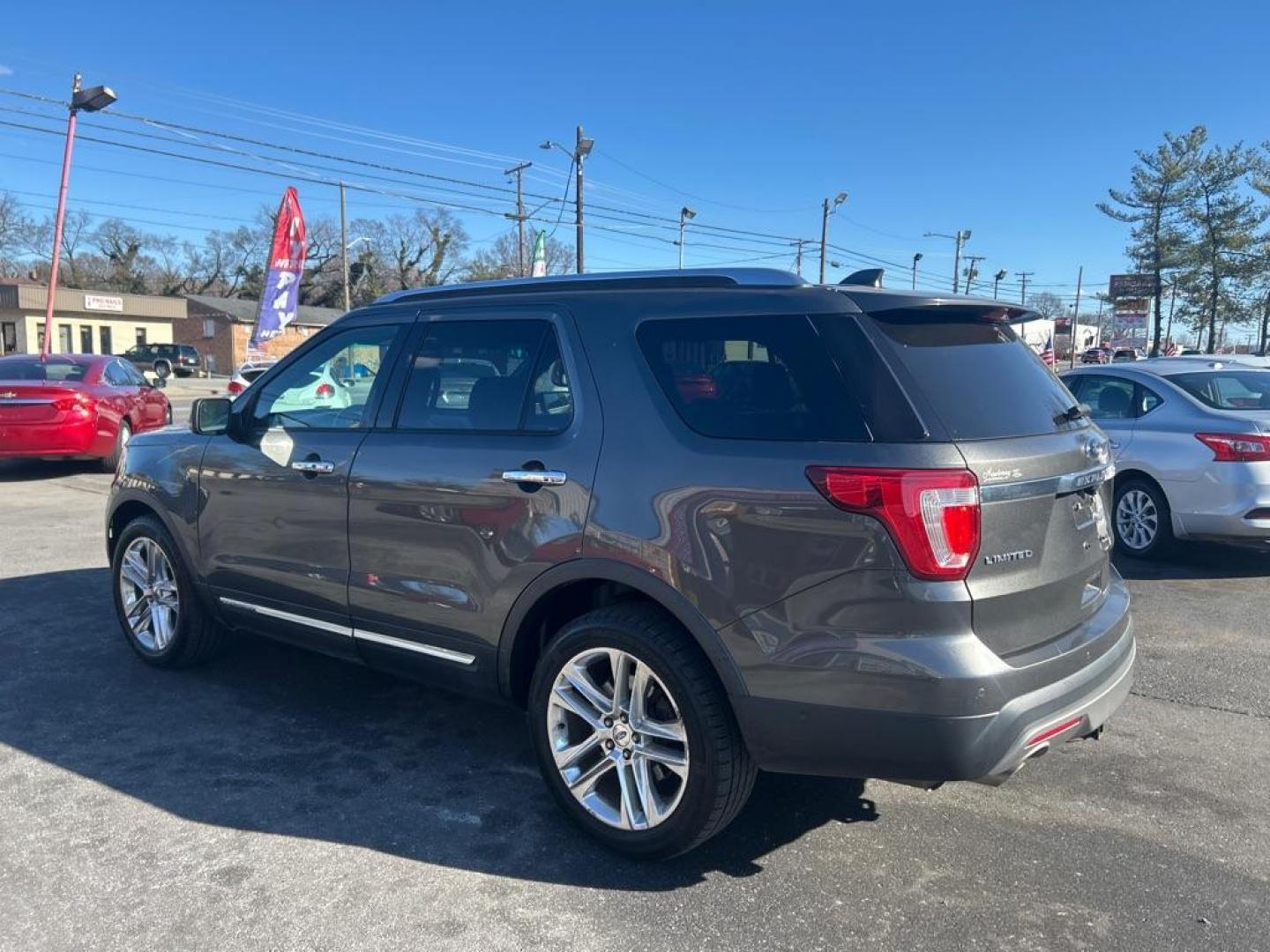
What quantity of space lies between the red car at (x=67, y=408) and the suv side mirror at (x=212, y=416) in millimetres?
7030

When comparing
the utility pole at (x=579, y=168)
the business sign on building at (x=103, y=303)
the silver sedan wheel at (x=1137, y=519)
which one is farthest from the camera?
the business sign on building at (x=103, y=303)

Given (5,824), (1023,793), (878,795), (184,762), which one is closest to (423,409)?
(184,762)

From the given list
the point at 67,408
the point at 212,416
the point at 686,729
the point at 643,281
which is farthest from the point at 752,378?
the point at 67,408

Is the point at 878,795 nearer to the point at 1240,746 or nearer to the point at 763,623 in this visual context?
the point at 763,623

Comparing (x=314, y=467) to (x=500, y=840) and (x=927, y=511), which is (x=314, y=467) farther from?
(x=927, y=511)

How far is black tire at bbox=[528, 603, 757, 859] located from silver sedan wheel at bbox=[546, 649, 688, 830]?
0.11 ft

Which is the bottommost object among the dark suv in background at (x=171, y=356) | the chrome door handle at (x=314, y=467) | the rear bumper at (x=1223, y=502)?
the rear bumper at (x=1223, y=502)

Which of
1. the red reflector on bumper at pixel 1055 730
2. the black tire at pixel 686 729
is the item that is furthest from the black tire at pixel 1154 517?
the black tire at pixel 686 729

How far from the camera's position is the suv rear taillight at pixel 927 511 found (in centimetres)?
254

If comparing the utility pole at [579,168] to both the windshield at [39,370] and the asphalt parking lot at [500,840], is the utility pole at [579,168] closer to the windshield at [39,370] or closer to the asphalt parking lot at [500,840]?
the windshield at [39,370]

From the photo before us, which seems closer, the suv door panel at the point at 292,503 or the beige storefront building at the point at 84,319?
the suv door panel at the point at 292,503

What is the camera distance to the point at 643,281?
3.29 metres

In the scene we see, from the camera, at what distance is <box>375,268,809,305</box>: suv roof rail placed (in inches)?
119

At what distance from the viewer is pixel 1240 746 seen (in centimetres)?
402
